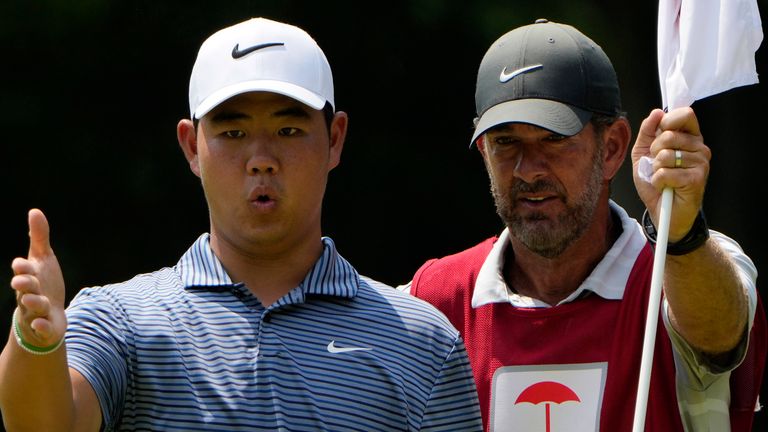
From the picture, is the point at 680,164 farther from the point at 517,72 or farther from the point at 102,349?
the point at 102,349

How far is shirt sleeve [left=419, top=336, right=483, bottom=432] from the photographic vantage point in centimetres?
323

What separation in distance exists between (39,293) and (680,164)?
1403 mm

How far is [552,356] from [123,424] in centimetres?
109

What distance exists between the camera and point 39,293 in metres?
2.73

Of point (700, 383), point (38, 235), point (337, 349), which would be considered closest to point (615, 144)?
point (700, 383)

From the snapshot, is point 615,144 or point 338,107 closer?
point 615,144

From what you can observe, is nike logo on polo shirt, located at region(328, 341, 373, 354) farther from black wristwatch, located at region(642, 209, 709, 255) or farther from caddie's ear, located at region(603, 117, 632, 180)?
caddie's ear, located at region(603, 117, 632, 180)

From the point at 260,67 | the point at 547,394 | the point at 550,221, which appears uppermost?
the point at 260,67

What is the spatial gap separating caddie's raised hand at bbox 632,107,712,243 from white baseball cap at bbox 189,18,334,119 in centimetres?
70

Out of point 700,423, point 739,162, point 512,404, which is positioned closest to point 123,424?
point 512,404

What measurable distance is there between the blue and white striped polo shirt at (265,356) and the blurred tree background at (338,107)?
2.83 metres

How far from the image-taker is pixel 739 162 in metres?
6.22

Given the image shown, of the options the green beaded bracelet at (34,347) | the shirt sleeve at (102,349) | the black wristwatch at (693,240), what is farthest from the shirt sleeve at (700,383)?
the green beaded bracelet at (34,347)

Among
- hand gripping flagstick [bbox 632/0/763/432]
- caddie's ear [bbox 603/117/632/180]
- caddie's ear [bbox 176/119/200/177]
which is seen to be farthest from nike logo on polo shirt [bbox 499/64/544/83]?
caddie's ear [bbox 176/119/200/177]
